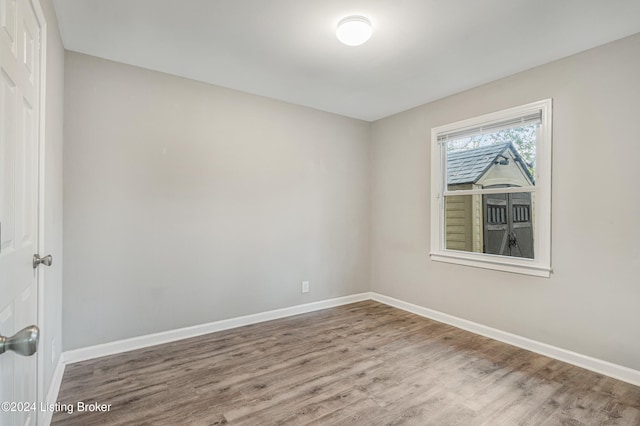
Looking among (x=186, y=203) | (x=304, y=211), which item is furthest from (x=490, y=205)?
(x=186, y=203)

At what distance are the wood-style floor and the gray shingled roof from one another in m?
1.66

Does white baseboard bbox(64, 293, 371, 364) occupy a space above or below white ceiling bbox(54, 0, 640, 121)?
below

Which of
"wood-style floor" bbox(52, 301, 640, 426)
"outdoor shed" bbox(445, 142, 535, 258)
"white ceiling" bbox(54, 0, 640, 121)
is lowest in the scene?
"wood-style floor" bbox(52, 301, 640, 426)

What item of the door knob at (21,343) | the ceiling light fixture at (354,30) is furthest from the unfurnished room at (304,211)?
the door knob at (21,343)

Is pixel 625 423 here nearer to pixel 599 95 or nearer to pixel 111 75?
pixel 599 95

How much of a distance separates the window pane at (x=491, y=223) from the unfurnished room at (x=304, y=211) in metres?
0.03

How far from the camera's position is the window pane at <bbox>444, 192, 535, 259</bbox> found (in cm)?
299

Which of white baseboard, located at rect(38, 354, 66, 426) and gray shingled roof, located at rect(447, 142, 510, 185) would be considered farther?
gray shingled roof, located at rect(447, 142, 510, 185)

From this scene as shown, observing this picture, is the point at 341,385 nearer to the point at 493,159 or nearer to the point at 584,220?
the point at 584,220

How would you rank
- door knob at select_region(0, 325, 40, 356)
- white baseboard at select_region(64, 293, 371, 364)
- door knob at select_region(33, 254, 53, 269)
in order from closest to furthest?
door knob at select_region(0, 325, 40, 356)
door knob at select_region(33, 254, 53, 269)
white baseboard at select_region(64, 293, 371, 364)

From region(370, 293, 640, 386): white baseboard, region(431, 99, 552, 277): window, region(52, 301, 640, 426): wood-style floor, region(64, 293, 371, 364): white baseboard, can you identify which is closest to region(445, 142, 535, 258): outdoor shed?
region(431, 99, 552, 277): window

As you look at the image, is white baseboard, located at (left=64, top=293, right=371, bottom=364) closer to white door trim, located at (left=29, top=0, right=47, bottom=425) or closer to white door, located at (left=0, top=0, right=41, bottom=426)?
white door trim, located at (left=29, top=0, right=47, bottom=425)

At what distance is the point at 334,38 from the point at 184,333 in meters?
2.94

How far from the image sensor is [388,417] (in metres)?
1.92
